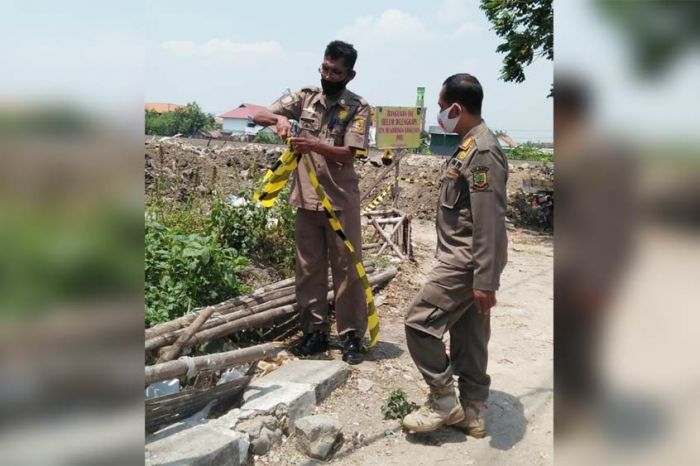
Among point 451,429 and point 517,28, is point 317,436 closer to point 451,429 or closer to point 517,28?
point 451,429

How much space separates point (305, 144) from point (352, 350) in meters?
1.47

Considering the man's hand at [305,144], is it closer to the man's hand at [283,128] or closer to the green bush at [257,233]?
the man's hand at [283,128]

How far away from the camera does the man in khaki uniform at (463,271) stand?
9.98ft

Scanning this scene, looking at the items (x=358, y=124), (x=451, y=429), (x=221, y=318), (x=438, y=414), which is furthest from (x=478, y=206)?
(x=221, y=318)

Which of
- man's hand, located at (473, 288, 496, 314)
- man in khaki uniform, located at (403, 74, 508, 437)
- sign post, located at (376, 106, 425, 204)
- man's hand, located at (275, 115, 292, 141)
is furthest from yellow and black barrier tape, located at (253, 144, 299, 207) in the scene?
sign post, located at (376, 106, 425, 204)

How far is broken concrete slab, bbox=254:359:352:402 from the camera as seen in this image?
3.77m

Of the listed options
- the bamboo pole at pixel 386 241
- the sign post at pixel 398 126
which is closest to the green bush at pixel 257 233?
the bamboo pole at pixel 386 241

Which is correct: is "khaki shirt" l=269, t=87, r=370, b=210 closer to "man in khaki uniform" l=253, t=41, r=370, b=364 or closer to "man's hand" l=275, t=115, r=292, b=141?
"man in khaki uniform" l=253, t=41, r=370, b=364

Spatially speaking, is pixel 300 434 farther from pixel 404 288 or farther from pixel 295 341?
pixel 404 288
